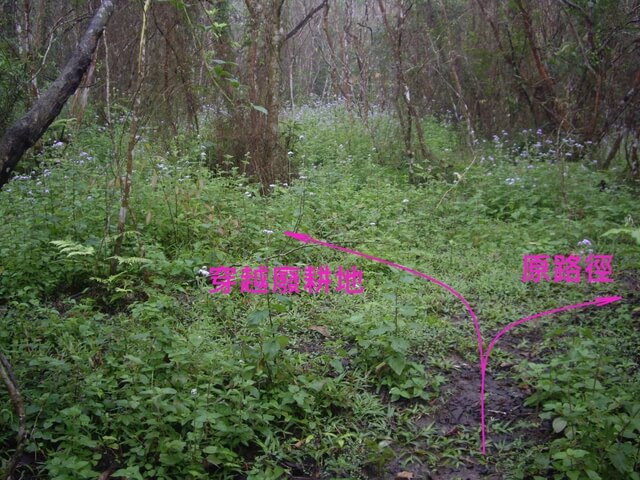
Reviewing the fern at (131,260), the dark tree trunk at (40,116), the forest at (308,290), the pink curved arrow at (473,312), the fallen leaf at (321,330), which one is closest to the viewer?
the dark tree trunk at (40,116)

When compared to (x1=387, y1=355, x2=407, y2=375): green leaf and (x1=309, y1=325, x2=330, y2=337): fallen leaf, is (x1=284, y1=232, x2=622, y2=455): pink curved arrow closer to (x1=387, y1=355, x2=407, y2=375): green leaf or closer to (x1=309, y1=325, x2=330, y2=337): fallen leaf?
(x1=387, y1=355, x2=407, y2=375): green leaf

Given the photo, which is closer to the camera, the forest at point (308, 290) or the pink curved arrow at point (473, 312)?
the forest at point (308, 290)

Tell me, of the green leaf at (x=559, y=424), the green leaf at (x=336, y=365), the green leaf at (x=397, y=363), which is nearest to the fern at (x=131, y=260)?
the green leaf at (x=336, y=365)

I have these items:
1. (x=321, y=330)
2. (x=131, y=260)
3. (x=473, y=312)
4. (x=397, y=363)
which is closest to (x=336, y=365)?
(x=397, y=363)

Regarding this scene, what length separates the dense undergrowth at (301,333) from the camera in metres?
2.65

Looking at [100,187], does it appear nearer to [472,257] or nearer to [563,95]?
[472,257]

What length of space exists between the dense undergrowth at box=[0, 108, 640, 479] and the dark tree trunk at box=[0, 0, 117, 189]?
1078mm

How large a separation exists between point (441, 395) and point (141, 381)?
1.67 m

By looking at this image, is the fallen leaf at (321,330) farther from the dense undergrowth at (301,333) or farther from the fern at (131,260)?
the fern at (131,260)

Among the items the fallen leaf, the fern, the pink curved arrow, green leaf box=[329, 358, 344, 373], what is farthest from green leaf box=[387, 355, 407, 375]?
the fern

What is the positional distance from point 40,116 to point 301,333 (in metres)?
2.09

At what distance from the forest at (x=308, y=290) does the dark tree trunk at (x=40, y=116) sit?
0.01 m

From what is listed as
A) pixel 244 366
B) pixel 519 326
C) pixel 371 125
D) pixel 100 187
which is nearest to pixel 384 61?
pixel 371 125

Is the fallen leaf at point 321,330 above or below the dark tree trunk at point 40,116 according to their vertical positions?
below
